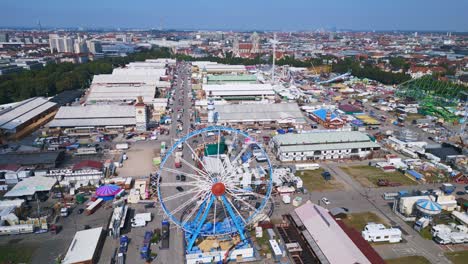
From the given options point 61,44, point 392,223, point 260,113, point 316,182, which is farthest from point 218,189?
point 61,44

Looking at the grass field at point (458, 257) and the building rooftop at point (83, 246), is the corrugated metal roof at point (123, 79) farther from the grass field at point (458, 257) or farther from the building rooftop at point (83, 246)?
the grass field at point (458, 257)

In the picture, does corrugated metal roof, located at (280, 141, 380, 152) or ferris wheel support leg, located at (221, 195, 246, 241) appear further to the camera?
corrugated metal roof, located at (280, 141, 380, 152)

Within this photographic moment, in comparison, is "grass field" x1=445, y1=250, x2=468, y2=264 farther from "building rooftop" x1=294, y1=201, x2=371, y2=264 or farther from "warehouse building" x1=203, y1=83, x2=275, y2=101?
"warehouse building" x1=203, y1=83, x2=275, y2=101

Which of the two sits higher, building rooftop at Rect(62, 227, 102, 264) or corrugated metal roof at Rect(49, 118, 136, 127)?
corrugated metal roof at Rect(49, 118, 136, 127)

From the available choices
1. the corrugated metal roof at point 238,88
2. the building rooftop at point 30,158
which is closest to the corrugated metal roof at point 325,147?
the building rooftop at point 30,158

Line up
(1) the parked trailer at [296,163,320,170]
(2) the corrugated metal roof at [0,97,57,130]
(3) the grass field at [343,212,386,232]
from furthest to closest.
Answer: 1. (2) the corrugated metal roof at [0,97,57,130]
2. (1) the parked trailer at [296,163,320,170]
3. (3) the grass field at [343,212,386,232]

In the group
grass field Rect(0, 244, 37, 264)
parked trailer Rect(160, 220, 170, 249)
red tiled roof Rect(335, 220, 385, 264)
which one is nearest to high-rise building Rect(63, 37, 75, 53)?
grass field Rect(0, 244, 37, 264)

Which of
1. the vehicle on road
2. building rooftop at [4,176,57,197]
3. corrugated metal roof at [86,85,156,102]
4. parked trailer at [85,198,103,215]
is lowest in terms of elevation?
the vehicle on road
